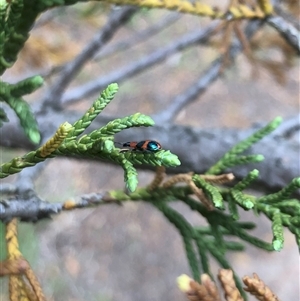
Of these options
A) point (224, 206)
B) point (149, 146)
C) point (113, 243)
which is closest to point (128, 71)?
point (224, 206)

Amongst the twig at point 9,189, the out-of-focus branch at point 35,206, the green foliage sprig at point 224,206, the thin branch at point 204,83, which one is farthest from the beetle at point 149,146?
the thin branch at point 204,83

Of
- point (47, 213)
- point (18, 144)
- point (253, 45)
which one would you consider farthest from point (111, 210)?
point (47, 213)

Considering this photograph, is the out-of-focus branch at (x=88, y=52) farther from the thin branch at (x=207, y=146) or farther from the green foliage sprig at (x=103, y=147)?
the green foliage sprig at (x=103, y=147)

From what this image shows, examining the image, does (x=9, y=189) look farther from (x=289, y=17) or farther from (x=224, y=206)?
(x=289, y=17)

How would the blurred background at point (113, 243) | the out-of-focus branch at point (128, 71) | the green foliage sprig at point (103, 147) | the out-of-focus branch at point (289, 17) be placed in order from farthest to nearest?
the blurred background at point (113, 243) → the out-of-focus branch at point (128, 71) → the out-of-focus branch at point (289, 17) → the green foliage sprig at point (103, 147)

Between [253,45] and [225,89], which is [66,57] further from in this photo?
[225,89]

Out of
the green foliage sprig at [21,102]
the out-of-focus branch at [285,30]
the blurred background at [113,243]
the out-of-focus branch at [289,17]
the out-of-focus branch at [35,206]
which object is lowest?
the blurred background at [113,243]
